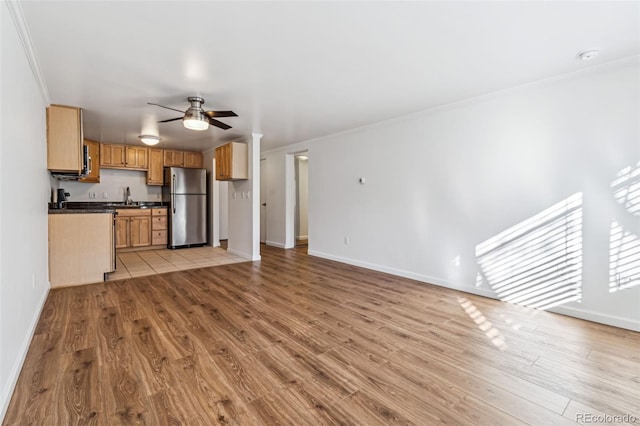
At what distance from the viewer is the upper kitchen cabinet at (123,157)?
633 cm

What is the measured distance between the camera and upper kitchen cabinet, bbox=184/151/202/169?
727 cm

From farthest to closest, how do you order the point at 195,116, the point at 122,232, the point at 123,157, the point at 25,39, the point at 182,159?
the point at 182,159, the point at 123,157, the point at 122,232, the point at 195,116, the point at 25,39

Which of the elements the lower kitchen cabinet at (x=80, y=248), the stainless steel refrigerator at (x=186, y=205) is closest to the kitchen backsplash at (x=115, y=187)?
the stainless steel refrigerator at (x=186, y=205)

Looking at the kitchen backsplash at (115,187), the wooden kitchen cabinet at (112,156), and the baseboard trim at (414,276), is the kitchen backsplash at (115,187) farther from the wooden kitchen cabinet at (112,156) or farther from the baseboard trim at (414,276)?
the baseboard trim at (414,276)

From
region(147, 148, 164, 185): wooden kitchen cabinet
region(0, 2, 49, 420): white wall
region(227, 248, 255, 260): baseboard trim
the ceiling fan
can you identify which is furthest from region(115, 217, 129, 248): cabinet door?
the ceiling fan

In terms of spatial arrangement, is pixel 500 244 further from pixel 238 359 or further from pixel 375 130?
pixel 238 359

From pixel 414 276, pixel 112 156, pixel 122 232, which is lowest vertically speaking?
pixel 414 276

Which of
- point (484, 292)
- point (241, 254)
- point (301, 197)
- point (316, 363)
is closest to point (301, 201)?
point (301, 197)

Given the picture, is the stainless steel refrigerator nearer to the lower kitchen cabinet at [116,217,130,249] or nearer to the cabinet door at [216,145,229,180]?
the lower kitchen cabinet at [116,217,130,249]

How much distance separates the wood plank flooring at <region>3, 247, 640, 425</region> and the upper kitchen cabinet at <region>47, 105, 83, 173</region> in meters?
1.65

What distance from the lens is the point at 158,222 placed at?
6.69 m

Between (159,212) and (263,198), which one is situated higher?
(263,198)

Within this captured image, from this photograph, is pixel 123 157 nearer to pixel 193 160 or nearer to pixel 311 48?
pixel 193 160

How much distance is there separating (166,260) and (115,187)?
2.76 m
